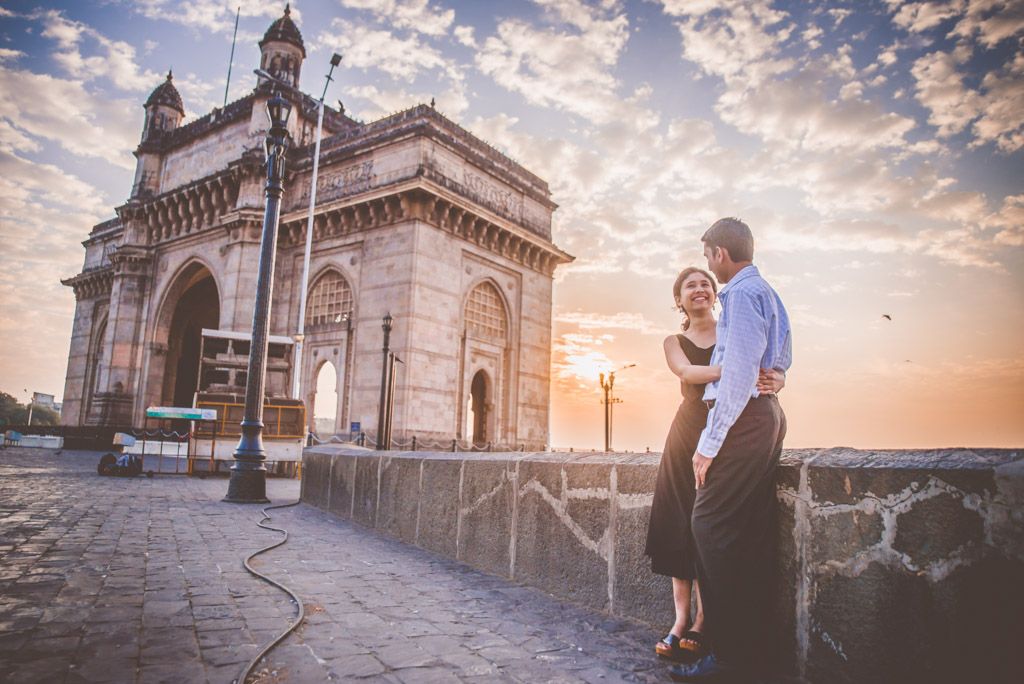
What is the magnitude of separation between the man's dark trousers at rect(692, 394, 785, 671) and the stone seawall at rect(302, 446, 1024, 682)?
0.33 feet

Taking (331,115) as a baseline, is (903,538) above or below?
below

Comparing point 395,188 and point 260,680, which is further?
point 395,188

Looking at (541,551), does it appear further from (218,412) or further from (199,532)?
(218,412)

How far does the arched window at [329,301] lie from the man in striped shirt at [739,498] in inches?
835

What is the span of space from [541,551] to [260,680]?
85.7 inches

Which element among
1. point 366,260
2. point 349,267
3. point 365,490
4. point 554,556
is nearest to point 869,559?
point 554,556

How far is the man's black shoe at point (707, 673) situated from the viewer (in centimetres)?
240

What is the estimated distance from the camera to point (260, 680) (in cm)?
239

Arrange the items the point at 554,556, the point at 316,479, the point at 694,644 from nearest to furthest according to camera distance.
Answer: the point at 694,644 → the point at 554,556 → the point at 316,479

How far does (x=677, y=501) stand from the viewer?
2914 millimetres

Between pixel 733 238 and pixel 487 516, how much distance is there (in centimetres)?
308

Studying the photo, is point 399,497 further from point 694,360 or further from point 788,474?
point 788,474

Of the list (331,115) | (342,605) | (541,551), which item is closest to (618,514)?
(541,551)

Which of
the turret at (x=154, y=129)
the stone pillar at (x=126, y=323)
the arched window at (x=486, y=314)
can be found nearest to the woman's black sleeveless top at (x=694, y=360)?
the arched window at (x=486, y=314)
